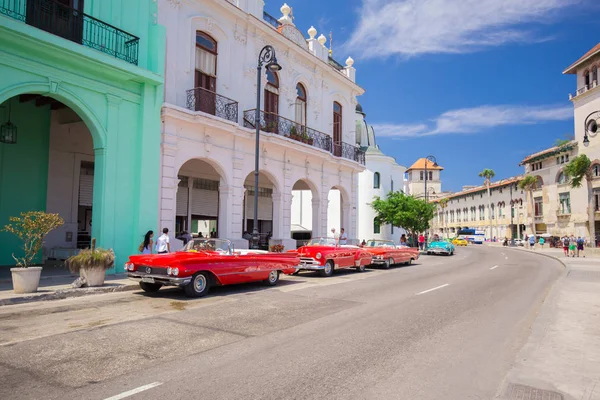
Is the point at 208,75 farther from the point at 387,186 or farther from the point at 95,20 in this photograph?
the point at 387,186

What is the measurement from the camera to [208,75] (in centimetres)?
1759

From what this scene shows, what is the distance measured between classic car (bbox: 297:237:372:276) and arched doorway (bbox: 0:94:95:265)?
6.98 metres

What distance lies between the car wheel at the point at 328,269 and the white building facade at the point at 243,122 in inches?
185

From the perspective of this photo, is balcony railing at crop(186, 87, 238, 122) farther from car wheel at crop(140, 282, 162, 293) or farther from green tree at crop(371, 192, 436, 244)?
green tree at crop(371, 192, 436, 244)

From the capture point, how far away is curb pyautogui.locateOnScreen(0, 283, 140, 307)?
29.1 feet

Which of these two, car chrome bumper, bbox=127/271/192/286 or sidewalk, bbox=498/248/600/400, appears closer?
sidewalk, bbox=498/248/600/400

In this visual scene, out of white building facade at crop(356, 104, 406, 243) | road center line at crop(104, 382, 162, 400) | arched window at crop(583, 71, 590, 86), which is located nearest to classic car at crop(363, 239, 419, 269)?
road center line at crop(104, 382, 162, 400)

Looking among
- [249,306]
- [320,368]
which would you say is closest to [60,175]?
[249,306]

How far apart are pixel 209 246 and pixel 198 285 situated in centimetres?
128

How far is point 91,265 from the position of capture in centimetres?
1063

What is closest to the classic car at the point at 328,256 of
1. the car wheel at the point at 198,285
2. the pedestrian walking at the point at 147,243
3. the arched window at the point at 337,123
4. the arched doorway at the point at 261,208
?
the pedestrian walking at the point at 147,243

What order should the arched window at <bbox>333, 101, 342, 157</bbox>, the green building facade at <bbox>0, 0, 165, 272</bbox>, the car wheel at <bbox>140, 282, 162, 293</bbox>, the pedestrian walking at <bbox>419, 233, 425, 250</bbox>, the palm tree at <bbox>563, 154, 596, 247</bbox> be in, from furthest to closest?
1. the palm tree at <bbox>563, 154, 596, 247</bbox>
2. the pedestrian walking at <bbox>419, 233, 425, 250</bbox>
3. the arched window at <bbox>333, 101, 342, 157</bbox>
4. the green building facade at <bbox>0, 0, 165, 272</bbox>
5. the car wheel at <bbox>140, 282, 162, 293</bbox>

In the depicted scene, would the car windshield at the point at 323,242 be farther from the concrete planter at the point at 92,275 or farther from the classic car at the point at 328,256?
the concrete planter at the point at 92,275

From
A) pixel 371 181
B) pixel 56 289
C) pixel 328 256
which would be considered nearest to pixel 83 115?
pixel 56 289
